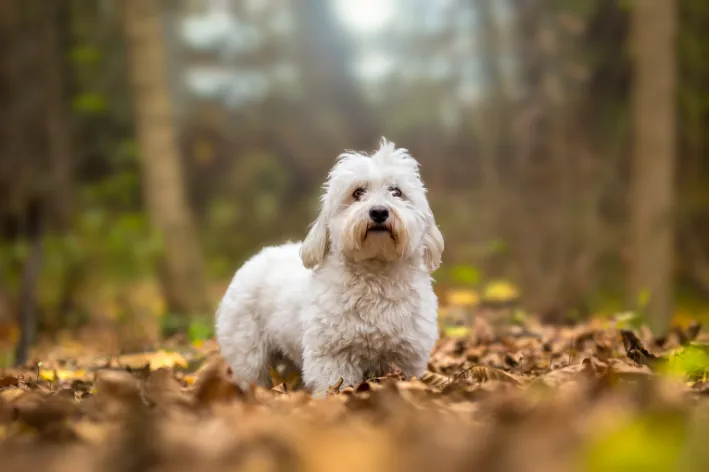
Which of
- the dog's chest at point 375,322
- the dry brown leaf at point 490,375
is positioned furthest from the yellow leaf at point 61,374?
the dry brown leaf at point 490,375

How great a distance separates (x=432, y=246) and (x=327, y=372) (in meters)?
1.06

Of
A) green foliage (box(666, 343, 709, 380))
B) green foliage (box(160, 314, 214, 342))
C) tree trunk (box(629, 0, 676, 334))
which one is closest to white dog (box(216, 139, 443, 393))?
green foliage (box(666, 343, 709, 380))

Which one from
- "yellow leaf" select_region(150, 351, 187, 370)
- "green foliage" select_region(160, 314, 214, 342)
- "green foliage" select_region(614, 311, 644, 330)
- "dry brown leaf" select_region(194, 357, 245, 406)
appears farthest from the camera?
"green foliage" select_region(160, 314, 214, 342)

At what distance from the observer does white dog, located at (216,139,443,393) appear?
4301mm

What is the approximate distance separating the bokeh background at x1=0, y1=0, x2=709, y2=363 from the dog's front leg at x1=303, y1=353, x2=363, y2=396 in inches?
119

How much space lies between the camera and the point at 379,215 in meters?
4.25

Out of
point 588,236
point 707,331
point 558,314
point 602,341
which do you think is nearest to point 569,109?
point 588,236

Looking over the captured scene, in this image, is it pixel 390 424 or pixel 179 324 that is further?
pixel 179 324

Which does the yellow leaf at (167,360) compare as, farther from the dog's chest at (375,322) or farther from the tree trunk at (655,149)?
the tree trunk at (655,149)

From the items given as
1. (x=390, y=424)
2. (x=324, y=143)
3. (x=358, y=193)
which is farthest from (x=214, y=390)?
(x=324, y=143)

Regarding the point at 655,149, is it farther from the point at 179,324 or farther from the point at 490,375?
the point at 490,375

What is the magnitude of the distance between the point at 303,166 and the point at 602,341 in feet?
39.6

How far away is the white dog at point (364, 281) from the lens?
430 cm

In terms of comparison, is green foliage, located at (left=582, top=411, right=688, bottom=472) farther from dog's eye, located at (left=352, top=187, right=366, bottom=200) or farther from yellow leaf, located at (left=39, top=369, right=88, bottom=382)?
yellow leaf, located at (left=39, top=369, right=88, bottom=382)
